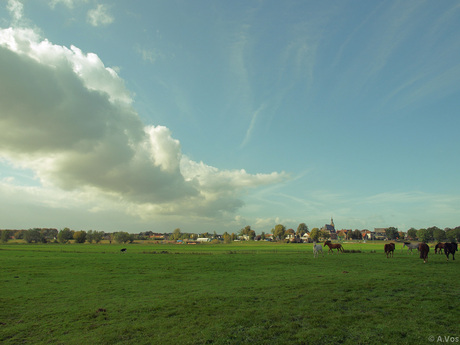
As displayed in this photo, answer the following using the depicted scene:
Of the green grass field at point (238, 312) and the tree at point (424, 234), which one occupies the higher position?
the tree at point (424, 234)

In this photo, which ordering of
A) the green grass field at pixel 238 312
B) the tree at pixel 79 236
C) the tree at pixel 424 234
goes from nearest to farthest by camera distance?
the green grass field at pixel 238 312 → the tree at pixel 79 236 → the tree at pixel 424 234

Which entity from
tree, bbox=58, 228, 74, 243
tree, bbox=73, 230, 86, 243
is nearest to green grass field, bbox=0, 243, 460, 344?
tree, bbox=73, 230, 86, 243

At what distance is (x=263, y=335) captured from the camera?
35.9ft

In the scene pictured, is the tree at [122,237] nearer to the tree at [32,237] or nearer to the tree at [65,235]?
the tree at [65,235]

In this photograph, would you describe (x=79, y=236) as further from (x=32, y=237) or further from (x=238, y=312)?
(x=238, y=312)

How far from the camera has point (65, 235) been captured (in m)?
177

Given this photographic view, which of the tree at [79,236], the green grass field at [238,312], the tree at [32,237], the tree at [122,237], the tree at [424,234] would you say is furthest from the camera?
the tree at [424,234]

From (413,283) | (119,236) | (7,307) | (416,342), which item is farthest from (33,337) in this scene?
(119,236)

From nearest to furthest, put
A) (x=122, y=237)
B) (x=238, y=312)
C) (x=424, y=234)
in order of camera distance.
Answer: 1. (x=238, y=312)
2. (x=424, y=234)
3. (x=122, y=237)

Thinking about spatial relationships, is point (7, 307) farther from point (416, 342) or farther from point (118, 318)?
point (416, 342)

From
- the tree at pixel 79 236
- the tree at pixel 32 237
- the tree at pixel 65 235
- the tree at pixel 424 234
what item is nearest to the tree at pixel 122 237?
the tree at pixel 79 236

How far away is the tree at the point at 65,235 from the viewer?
17525cm

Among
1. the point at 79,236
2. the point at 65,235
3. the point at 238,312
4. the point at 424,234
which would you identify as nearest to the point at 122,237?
the point at 79,236

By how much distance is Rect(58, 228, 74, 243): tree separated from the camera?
175 m
